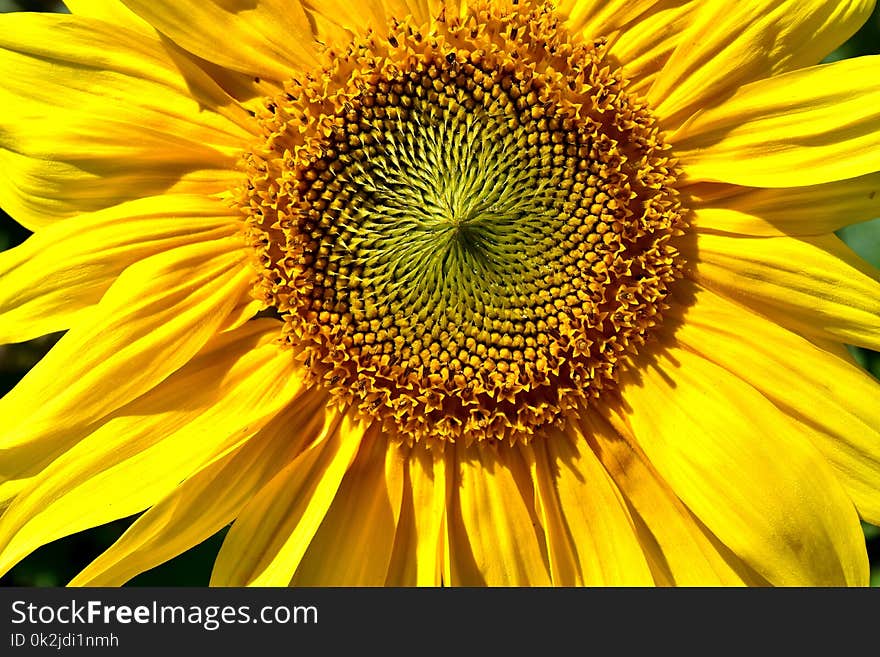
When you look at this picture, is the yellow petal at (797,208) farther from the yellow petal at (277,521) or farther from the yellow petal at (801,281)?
the yellow petal at (277,521)

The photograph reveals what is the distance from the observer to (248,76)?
2943 mm

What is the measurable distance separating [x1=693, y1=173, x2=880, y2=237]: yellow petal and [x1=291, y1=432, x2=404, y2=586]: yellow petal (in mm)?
1294

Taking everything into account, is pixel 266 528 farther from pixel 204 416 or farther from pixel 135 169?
pixel 135 169

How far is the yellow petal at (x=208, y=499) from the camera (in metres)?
2.80

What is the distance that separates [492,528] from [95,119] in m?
1.77

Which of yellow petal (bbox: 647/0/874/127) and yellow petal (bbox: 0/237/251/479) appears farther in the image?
yellow petal (bbox: 0/237/251/479)

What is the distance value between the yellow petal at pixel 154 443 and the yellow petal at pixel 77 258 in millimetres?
357

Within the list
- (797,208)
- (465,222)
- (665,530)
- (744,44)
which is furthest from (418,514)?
(744,44)

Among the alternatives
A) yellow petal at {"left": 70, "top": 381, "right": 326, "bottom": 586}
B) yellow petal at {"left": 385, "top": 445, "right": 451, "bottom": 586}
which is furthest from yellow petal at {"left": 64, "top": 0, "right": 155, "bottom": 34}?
yellow petal at {"left": 385, "top": 445, "right": 451, "bottom": 586}

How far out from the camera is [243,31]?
2.84 m

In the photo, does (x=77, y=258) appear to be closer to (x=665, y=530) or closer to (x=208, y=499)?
(x=208, y=499)

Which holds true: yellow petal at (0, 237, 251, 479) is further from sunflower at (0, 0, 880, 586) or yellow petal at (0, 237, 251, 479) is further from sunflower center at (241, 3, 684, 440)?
sunflower center at (241, 3, 684, 440)

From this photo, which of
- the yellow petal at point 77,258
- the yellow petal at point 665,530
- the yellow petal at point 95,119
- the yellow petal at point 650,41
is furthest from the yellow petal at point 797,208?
the yellow petal at point 77,258

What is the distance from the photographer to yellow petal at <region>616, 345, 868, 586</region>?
2842 mm
